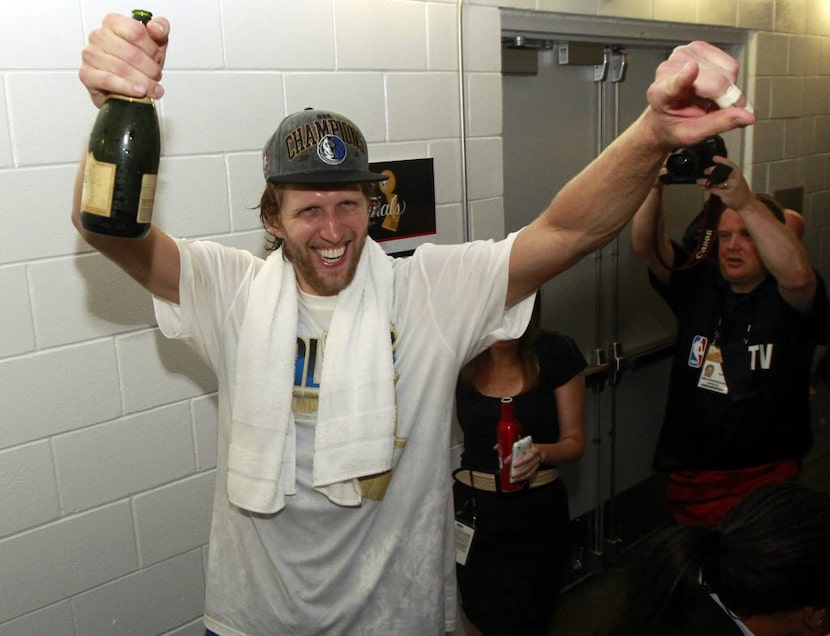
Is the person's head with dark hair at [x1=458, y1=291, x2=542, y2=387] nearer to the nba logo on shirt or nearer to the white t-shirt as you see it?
the nba logo on shirt

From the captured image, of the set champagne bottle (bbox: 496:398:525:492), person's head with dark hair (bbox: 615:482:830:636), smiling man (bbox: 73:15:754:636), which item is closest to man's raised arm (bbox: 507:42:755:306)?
smiling man (bbox: 73:15:754:636)

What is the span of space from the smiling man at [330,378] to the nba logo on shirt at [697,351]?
138 cm

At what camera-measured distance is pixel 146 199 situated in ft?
4.35

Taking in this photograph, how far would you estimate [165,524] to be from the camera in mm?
2230

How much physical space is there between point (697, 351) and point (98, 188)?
2.11 meters

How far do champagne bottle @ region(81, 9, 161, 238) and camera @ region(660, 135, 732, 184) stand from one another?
59.7 inches

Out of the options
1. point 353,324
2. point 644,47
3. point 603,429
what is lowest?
point 603,429

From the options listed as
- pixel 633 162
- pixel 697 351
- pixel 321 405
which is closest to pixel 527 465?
pixel 697 351

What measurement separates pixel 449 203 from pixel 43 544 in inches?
62.3

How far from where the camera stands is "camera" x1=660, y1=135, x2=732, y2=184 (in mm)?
2348

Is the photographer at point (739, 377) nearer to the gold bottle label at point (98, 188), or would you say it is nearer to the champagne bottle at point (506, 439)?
the champagne bottle at point (506, 439)

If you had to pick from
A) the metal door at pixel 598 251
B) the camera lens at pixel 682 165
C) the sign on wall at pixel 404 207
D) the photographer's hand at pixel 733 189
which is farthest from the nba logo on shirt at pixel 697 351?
the sign on wall at pixel 404 207

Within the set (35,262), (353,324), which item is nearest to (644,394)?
(353,324)

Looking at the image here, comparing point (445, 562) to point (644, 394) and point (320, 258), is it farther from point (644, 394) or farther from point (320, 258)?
point (644, 394)
